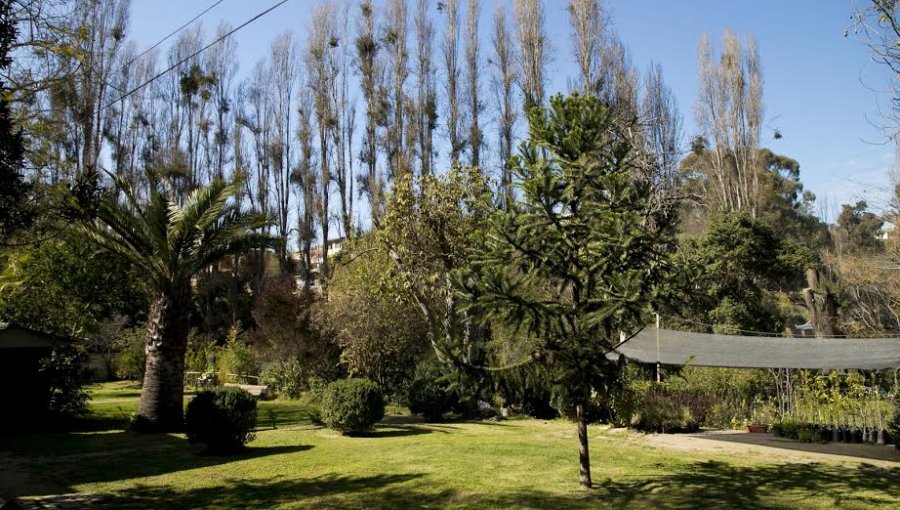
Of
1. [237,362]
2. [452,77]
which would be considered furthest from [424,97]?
[237,362]

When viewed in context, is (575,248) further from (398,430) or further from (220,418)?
(398,430)

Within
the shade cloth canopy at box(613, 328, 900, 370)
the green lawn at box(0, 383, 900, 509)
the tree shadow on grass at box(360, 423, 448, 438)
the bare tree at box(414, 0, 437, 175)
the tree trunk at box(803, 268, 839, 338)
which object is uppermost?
the bare tree at box(414, 0, 437, 175)

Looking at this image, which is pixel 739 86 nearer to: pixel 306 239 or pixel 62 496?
pixel 306 239

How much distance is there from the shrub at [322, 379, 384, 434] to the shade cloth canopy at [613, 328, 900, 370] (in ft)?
18.0

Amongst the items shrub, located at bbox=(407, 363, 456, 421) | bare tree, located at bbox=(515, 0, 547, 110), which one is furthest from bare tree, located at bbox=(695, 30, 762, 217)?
shrub, located at bbox=(407, 363, 456, 421)

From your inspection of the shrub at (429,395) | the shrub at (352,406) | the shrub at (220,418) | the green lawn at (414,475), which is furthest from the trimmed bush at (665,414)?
the shrub at (220,418)

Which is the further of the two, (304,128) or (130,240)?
(304,128)

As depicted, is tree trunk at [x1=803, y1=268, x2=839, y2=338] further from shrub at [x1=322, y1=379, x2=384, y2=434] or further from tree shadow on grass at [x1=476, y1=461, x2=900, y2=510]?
shrub at [x1=322, y1=379, x2=384, y2=434]

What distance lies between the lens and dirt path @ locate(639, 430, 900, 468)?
37.7 feet

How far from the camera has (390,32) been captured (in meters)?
31.6

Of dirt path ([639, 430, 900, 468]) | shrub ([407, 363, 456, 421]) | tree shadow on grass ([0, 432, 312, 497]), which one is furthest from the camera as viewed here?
shrub ([407, 363, 456, 421])

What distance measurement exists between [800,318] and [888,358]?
119ft

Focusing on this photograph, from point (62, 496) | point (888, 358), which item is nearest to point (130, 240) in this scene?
point (62, 496)

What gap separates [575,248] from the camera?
27.4 ft
